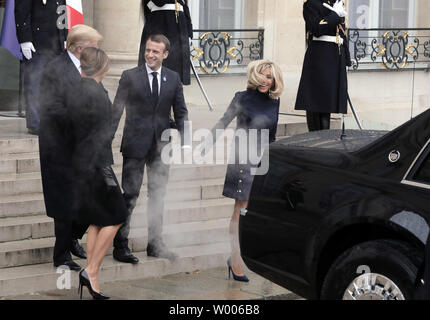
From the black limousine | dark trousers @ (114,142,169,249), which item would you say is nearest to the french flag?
dark trousers @ (114,142,169,249)

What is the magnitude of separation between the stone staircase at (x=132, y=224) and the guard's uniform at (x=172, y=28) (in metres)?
1.16

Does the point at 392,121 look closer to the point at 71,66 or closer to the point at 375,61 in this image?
the point at 375,61

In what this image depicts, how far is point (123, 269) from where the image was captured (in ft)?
25.5

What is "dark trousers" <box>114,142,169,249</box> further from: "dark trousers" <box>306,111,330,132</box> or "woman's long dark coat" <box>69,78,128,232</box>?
"dark trousers" <box>306,111,330,132</box>

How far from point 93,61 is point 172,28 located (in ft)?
12.0

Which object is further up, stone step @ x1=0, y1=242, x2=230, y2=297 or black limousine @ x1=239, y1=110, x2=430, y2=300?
black limousine @ x1=239, y1=110, x2=430, y2=300

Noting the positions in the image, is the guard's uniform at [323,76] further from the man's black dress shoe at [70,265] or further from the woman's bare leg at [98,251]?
the woman's bare leg at [98,251]

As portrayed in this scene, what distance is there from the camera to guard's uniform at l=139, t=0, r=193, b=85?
10.7 metres

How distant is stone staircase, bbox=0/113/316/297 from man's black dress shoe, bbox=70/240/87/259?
0.12 metres

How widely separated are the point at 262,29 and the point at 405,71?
99.5 inches

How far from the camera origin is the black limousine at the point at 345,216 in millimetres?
5297

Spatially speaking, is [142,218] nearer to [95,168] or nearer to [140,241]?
[140,241]

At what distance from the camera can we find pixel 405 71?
15383 millimetres
